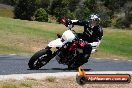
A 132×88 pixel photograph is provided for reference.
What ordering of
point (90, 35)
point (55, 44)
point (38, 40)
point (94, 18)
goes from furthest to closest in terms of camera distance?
point (38, 40)
point (90, 35)
point (94, 18)
point (55, 44)

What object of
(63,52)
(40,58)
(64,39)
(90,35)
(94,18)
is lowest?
(40,58)

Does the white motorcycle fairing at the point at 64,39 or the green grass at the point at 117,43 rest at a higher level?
the white motorcycle fairing at the point at 64,39

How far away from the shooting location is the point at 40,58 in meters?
13.7

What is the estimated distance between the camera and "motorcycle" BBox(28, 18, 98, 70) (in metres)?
13.6

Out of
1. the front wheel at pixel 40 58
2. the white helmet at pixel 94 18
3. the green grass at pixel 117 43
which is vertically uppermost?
the white helmet at pixel 94 18

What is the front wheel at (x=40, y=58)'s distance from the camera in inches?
531

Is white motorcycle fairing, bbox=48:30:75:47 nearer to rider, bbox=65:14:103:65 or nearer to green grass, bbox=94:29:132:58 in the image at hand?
rider, bbox=65:14:103:65

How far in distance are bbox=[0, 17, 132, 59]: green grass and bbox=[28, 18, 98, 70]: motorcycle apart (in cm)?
1160

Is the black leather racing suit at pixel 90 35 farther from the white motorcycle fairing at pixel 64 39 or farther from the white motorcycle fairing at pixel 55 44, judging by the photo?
the white motorcycle fairing at pixel 55 44

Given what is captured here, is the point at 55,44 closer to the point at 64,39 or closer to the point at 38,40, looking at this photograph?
the point at 64,39

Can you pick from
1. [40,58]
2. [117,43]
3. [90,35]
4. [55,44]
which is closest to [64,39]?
[55,44]

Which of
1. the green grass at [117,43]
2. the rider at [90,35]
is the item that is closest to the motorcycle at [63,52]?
the rider at [90,35]

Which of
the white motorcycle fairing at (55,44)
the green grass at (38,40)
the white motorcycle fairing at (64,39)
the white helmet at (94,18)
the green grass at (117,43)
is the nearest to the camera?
the white motorcycle fairing at (55,44)

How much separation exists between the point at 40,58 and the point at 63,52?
2.70ft
